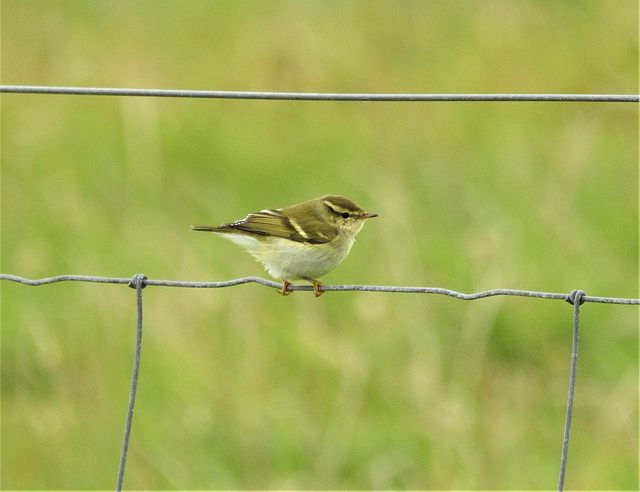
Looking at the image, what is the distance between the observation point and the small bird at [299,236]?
4.98 m

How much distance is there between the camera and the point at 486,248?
697cm

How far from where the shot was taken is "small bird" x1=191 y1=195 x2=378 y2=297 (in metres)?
4.98

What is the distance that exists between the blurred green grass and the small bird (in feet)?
Result: 3.51

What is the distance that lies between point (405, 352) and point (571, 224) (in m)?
1.89

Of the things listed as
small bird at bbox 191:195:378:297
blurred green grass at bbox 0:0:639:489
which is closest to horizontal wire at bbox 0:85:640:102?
small bird at bbox 191:195:378:297

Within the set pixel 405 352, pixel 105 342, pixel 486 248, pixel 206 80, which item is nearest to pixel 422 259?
pixel 486 248

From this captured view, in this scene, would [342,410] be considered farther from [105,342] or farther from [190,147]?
[190,147]

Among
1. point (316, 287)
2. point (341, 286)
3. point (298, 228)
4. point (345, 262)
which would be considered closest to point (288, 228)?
point (298, 228)

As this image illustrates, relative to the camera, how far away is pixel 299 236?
16.6 feet

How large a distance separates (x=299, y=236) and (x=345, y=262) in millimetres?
2072

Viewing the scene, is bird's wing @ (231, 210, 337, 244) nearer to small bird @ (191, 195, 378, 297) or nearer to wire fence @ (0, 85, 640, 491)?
small bird @ (191, 195, 378, 297)

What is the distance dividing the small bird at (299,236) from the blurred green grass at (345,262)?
1071 millimetres

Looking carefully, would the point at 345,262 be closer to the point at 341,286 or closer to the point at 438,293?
the point at 341,286

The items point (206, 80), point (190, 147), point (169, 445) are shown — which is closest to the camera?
point (169, 445)
